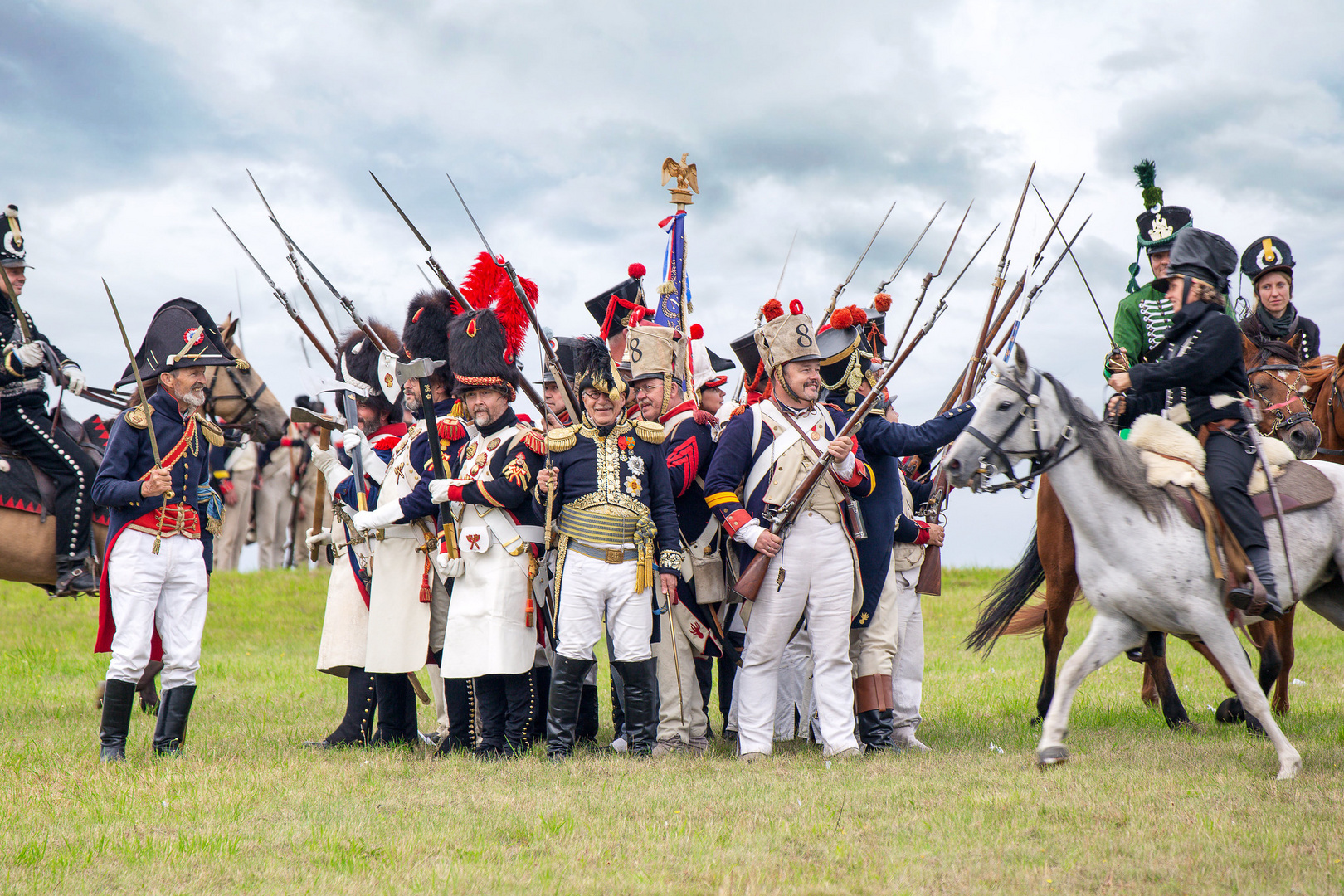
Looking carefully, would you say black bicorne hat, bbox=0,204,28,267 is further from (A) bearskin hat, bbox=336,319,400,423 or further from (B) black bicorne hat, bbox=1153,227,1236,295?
(B) black bicorne hat, bbox=1153,227,1236,295

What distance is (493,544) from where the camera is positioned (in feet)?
23.5

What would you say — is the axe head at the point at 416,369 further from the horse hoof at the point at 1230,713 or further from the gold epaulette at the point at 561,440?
the horse hoof at the point at 1230,713

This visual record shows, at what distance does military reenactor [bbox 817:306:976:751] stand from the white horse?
719 mm

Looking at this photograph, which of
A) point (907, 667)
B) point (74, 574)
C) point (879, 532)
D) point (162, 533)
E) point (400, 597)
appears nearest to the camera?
point (162, 533)

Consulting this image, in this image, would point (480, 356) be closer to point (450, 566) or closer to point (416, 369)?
point (416, 369)

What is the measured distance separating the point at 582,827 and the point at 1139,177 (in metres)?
7.00

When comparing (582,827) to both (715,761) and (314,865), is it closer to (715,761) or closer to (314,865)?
(314,865)

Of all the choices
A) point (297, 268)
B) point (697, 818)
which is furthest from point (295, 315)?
point (697, 818)

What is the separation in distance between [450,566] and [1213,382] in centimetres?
439

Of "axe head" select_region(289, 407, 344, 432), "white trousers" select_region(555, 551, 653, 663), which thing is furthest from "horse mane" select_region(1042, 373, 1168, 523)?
"axe head" select_region(289, 407, 344, 432)

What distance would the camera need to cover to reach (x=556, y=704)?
6.91m

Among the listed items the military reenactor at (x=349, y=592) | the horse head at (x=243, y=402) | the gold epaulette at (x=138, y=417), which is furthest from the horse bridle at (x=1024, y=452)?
the horse head at (x=243, y=402)

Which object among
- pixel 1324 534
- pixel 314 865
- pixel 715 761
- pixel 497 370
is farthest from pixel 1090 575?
pixel 314 865

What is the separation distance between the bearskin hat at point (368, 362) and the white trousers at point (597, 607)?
217 centimetres
